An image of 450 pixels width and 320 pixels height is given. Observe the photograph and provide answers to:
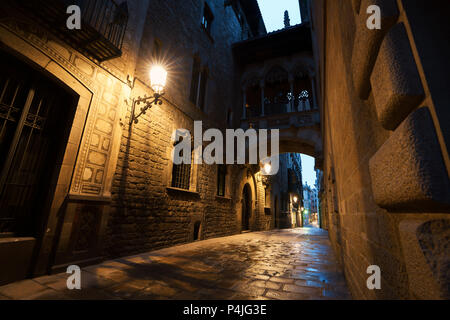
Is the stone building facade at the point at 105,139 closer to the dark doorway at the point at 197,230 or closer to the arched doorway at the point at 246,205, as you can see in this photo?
the dark doorway at the point at 197,230

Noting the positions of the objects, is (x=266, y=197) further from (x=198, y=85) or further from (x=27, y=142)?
(x=27, y=142)

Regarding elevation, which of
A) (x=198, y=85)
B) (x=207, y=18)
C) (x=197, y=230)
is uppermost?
(x=207, y=18)

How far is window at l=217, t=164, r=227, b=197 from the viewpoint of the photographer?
29.8ft

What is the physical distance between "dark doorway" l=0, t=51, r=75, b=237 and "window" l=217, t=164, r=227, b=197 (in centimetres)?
628

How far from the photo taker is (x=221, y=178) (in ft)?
30.6

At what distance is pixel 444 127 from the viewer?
569 mm

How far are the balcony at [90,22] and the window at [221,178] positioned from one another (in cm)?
609

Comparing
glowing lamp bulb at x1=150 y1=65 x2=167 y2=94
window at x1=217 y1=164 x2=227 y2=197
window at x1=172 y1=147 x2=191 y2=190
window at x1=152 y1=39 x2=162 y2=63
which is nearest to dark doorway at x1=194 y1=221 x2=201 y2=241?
window at x1=172 y1=147 x2=191 y2=190

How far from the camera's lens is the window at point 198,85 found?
814cm

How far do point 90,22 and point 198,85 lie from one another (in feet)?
15.6

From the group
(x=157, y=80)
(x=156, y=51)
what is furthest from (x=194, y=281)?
(x=156, y=51)

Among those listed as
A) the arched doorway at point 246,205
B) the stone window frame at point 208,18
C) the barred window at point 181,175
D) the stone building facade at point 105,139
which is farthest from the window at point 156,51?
the arched doorway at point 246,205
